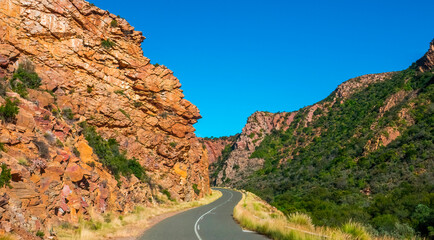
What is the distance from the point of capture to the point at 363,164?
50.0 meters

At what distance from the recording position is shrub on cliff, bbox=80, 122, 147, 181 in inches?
938

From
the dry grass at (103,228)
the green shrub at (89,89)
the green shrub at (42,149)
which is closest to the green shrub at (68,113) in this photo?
the green shrub at (89,89)

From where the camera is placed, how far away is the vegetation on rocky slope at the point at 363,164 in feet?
89.0

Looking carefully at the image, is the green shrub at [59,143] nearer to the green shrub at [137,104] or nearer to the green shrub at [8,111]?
the green shrub at [8,111]

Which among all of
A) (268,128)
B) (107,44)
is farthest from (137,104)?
(268,128)

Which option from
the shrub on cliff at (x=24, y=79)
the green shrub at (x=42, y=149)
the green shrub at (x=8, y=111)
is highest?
the shrub on cliff at (x=24, y=79)

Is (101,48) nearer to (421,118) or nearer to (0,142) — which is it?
(0,142)

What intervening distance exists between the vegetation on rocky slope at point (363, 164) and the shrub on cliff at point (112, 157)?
15.9 metres

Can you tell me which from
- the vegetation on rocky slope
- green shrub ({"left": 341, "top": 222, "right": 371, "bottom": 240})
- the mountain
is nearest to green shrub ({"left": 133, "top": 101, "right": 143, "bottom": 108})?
the vegetation on rocky slope

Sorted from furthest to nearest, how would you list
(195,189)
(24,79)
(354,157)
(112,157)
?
(354,157) < (195,189) < (112,157) < (24,79)

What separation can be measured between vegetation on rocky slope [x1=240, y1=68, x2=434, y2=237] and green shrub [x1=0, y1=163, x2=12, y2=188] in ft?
59.0

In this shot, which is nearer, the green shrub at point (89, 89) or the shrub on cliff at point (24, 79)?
the shrub on cliff at point (24, 79)

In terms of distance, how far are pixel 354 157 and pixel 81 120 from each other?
47.4 m

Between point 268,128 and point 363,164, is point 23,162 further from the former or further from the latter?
point 268,128
